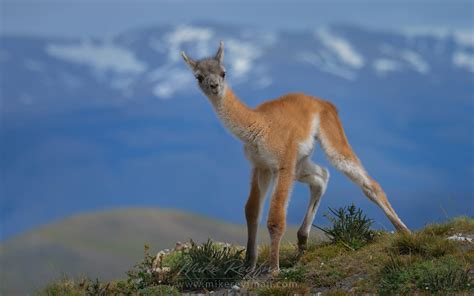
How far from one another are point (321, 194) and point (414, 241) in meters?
2.59

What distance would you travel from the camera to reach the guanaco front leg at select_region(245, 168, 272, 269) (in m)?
16.2

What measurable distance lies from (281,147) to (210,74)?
1.98 meters

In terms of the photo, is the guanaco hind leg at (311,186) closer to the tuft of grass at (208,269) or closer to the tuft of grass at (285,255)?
the tuft of grass at (285,255)

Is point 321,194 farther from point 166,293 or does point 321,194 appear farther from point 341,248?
point 166,293

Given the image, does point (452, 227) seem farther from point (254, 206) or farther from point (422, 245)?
point (254, 206)

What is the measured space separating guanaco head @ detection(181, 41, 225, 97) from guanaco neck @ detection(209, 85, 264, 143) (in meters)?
0.26

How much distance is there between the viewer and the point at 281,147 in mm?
15797

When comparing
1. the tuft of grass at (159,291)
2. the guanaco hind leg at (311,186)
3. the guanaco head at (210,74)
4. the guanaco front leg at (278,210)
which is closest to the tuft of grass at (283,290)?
the guanaco front leg at (278,210)

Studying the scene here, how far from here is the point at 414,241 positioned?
50.1 ft

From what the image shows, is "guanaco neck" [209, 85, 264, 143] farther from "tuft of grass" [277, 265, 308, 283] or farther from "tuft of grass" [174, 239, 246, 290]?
"tuft of grass" [277, 265, 308, 283]

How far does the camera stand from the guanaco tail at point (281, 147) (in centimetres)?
1552

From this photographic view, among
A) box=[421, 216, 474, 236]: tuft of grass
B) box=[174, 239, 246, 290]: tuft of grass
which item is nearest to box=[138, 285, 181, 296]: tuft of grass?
box=[174, 239, 246, 290]: tuft of grass

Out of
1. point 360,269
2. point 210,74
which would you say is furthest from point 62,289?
point 360,269

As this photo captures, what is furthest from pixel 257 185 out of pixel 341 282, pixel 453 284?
pixel 453 284
